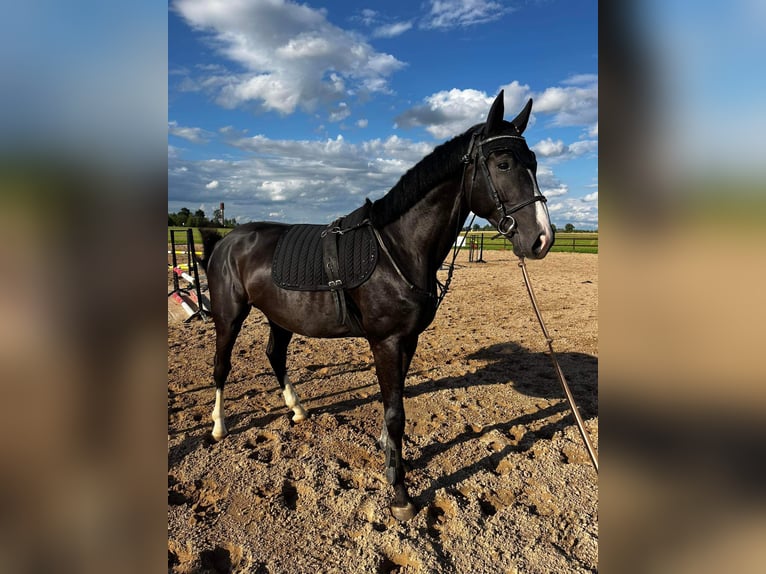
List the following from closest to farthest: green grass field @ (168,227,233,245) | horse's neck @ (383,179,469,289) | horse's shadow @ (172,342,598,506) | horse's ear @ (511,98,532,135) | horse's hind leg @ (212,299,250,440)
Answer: horse's ear @ (511,98,532,135) → horse's neck @ (383,179,469,289) → horse's shadow @ (172,342,598,506) → horse's hind leg @ (212,299,250,440) → green grass field @ (168,227,233,245)

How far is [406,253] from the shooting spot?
312cm

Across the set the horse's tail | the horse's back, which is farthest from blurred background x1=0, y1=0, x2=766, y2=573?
the horse's tail

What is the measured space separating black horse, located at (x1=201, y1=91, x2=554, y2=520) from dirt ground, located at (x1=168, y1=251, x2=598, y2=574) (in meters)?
0.29

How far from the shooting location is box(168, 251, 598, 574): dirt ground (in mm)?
2549

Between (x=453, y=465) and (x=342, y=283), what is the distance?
1.79 meters

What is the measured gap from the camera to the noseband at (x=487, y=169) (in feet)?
8.23

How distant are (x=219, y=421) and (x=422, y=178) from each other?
2927mm

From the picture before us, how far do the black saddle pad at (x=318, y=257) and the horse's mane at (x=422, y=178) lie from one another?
0.62 feet

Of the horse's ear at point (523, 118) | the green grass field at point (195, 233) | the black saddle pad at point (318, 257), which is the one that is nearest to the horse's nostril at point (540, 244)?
the horse's ear at point (523, 118)
